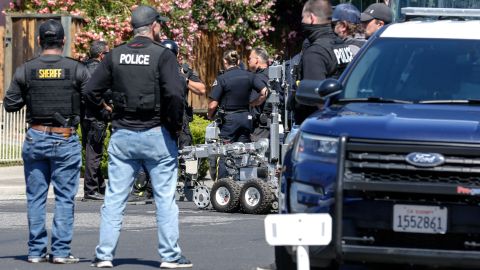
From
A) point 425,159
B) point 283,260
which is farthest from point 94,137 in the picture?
point 425,159

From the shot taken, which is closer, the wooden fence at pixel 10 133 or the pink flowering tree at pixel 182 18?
the wooden fence at pixel 10 133

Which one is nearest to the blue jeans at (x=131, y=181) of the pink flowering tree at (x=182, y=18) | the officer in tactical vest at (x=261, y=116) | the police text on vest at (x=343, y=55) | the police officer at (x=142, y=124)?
the police officer at (x=142, y=124)

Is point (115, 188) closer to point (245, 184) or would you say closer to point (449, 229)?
point (449, 229)

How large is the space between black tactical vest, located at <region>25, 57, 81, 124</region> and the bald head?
2.21 m

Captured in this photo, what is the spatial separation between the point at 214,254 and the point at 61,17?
13.0 meters

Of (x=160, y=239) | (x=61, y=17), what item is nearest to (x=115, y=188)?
(x=160, y=239)

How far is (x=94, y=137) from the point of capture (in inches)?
691

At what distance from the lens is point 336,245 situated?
844 centimetres

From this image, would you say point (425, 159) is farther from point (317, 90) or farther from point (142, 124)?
point (142, 124)

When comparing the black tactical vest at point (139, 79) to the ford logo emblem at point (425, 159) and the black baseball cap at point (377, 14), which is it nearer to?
the ford logo emblem at point (425, 159)

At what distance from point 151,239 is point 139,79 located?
2.74 meters

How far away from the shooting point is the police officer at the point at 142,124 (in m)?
10.6

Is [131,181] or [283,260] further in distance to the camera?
[131,181]

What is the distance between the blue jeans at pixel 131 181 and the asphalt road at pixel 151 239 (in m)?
0.29
